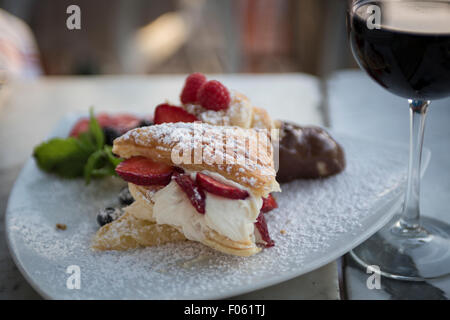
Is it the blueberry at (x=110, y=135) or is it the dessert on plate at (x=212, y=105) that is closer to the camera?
the dessert on plate at (x=212, y=105)

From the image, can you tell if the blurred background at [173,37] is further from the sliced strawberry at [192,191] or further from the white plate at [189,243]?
the sliced strawberry at [192,191]

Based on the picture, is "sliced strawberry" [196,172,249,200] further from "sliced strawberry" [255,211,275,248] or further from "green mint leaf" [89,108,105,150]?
"green mint leaf" [89,108,105,150]

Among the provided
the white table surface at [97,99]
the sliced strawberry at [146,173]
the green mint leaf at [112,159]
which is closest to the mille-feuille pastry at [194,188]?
the sliced strawberry at [146,173]

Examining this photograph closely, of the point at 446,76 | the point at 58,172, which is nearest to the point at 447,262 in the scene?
the point at 446,76

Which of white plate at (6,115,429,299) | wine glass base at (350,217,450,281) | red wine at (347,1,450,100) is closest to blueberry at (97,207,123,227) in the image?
white plate at (6,115,429,299)

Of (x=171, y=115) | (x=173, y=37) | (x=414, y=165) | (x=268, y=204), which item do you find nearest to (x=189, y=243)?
(x=268, y=204)

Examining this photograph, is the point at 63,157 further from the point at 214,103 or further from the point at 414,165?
the point at 414,165

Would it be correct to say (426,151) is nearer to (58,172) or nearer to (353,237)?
(353,237)
